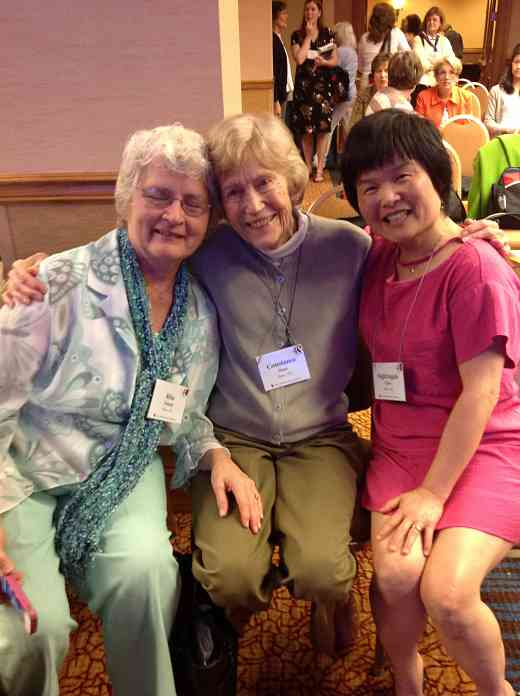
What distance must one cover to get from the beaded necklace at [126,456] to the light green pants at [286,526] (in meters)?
0.20

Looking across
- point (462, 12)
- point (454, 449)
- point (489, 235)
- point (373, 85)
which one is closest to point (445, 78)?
point (373, 85)

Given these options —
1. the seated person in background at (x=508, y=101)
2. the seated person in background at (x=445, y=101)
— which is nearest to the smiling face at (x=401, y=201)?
the seated person in background at (x=445, y=101)

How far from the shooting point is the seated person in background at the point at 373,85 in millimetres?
5098

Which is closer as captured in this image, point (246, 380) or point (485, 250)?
point (485, 250)

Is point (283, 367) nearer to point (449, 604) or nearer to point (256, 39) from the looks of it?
point (449, 604)

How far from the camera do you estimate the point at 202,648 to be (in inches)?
48.8

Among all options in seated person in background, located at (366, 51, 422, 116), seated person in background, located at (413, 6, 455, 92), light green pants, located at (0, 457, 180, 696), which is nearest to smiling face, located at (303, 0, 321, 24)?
seated person in background, located at (413, 6, 455, 92)

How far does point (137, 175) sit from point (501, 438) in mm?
1060

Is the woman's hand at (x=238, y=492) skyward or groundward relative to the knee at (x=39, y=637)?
skyward

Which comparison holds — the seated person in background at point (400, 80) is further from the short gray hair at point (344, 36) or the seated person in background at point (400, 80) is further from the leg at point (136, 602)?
the leg at point (136, 602)

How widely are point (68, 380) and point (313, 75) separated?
5906 millimetres

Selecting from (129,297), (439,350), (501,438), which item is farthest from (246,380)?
(501,438)

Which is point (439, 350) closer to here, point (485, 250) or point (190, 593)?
point (485, 250)

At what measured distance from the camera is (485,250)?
127cm
